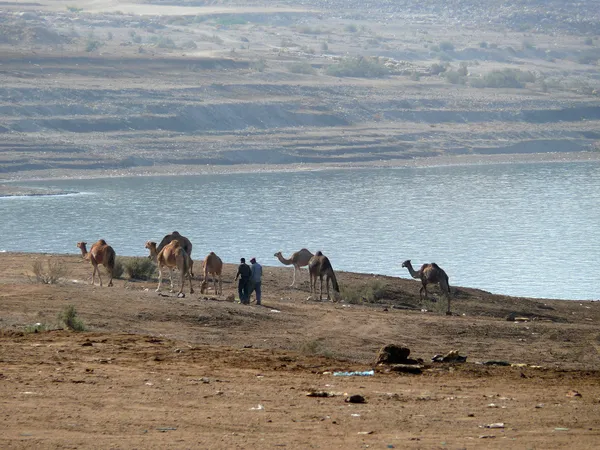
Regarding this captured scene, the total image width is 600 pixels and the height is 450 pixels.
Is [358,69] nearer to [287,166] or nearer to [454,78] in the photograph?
[454,78]

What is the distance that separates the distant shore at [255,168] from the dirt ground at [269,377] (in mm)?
36166

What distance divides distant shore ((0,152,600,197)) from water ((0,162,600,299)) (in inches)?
15.2

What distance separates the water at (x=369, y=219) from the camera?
35625 millimetres

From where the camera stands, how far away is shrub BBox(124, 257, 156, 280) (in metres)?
23.9

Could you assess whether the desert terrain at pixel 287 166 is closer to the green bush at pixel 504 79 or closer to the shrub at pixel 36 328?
the shrub at pixel 36 328

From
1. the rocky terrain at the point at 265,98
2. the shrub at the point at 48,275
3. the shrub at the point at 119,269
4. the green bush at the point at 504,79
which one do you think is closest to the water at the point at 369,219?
the rocky terrain at the point at 265,98

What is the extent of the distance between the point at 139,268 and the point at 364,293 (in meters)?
4.47

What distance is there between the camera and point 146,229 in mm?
43062

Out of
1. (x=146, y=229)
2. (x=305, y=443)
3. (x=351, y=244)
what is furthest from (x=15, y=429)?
(x=146, y=229)

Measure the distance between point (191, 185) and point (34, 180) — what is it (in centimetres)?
783

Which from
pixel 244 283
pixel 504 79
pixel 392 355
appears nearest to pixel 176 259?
pixel 244 283

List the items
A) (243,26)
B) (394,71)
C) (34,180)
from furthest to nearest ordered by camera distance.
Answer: (243,26) → (394,71) → (34,180)

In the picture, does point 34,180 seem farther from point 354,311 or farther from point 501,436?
point 501,436

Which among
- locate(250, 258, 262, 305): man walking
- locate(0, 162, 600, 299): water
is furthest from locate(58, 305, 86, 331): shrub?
locate(0, 162, 600, 299): water
